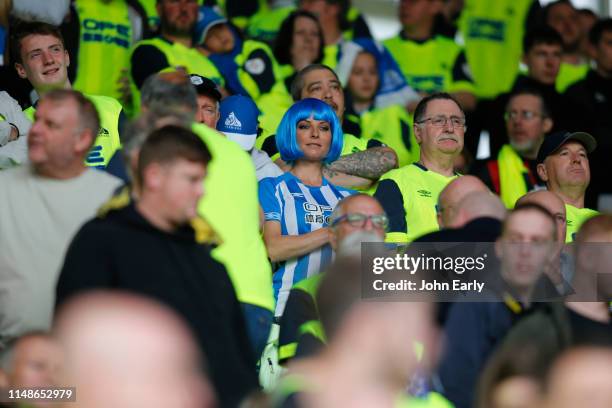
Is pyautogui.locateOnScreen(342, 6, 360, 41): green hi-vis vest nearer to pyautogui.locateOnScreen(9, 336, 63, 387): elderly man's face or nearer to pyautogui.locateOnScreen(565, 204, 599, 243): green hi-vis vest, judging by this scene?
pyautogui.locateOnScreen(565, 204, 599, 243): green hi-vis vest

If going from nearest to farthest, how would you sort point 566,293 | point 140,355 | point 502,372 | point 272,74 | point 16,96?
point 140,355
point 502,372
point 566,293
point 16,96
point 272,74

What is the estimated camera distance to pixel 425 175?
7488 millimetres

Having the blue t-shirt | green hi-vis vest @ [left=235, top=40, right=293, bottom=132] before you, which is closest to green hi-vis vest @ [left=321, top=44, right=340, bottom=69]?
green hi-vis vest @ [left=235, top=40, right=293, bottom=132]

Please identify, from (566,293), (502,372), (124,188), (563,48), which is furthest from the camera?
(563,48)

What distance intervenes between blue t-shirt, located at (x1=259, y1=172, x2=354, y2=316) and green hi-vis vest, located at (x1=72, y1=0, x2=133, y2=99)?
2.11m

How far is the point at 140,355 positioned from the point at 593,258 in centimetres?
225

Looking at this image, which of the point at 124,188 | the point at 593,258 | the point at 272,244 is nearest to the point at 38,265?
the point at 124,188

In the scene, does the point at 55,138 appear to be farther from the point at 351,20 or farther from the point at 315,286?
the point at 351,20

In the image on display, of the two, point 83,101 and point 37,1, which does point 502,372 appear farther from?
point 37,1

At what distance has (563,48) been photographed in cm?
1118

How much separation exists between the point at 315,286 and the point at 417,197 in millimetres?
2024

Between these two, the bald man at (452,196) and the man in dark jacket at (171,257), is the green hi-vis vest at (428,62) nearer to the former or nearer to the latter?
the bald man at (452,196)

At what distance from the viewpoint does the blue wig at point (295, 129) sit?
286 inches

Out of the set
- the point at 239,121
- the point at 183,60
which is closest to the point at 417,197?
the point at 239,121
